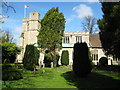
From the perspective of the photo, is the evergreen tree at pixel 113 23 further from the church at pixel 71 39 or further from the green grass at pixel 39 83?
the church at pixel 71 39

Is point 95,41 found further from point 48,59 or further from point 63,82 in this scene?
point 63,82

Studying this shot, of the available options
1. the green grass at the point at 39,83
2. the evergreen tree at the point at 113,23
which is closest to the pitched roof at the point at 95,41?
the evergreen tree at the point at 113,23

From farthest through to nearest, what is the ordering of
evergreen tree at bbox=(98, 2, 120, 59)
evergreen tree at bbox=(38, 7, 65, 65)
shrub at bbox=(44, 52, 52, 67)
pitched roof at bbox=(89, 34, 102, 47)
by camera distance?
pitched roof at bbox=(89, 34, 102, 47) < shrub at bbox=(44, 52, 52, 67) < evergreen tree at bbox=(38, 7, 65, 65) < evergreen tree at bbox=(98, 2, 120, 59)

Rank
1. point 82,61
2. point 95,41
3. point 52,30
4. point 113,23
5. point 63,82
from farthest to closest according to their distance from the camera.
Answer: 1. point 95,41
2. point 52,30
3. point 82,61
4. point 63,82
5. point 113,23

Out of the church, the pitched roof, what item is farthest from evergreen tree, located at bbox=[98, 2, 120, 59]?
the pitched roof

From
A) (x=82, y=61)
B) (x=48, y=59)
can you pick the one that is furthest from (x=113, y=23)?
(x=48, y=59)

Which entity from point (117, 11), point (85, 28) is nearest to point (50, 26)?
point (117, 11)

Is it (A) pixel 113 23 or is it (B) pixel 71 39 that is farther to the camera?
(B) pixel 71 39

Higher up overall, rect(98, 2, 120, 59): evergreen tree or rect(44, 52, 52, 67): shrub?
rect(98, 2, 120, 59): evergreen tree

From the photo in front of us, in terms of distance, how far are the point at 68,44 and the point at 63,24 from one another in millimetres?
10958

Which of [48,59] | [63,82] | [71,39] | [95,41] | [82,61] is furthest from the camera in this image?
[71,39]

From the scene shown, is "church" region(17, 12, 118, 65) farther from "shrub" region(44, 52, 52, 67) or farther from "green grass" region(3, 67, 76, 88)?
"green grass" region(3, 67, 76, 88)

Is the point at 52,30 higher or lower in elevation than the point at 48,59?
higher

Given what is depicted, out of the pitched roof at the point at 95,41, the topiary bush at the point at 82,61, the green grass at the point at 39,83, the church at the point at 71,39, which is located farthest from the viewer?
the pitched roof at the point at 95,41
